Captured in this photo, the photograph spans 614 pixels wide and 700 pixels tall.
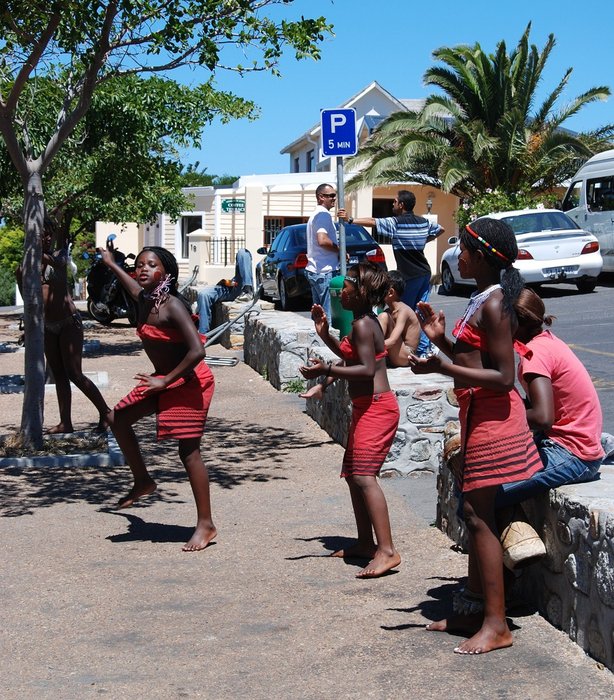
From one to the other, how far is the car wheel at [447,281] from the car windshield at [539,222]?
251 cm

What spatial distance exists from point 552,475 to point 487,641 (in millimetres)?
734

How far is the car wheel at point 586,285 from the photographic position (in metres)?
20.5

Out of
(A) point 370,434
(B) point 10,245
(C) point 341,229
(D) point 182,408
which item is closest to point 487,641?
(A) point 370,434

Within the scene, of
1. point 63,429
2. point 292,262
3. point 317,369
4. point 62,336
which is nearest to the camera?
point 317,369

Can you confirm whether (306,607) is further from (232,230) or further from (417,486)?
(232,230)

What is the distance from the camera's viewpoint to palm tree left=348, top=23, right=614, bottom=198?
100 feet

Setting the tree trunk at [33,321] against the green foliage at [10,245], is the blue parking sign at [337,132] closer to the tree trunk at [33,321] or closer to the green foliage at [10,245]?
the tree trunk at [33,321]

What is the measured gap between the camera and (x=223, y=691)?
421 cm

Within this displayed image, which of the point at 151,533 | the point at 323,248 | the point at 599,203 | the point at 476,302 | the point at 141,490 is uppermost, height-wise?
the point at 599,203

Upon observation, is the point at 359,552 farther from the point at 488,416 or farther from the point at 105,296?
the point at 105,296

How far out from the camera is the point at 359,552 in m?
5.96

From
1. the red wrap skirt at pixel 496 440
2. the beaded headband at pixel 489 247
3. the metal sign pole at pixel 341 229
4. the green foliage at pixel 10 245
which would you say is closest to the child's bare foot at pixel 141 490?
the red wrap skirt at pixel 496 440

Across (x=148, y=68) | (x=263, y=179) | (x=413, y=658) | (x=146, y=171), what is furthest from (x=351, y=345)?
(x=263, y=179)

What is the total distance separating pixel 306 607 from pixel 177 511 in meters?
2.12
